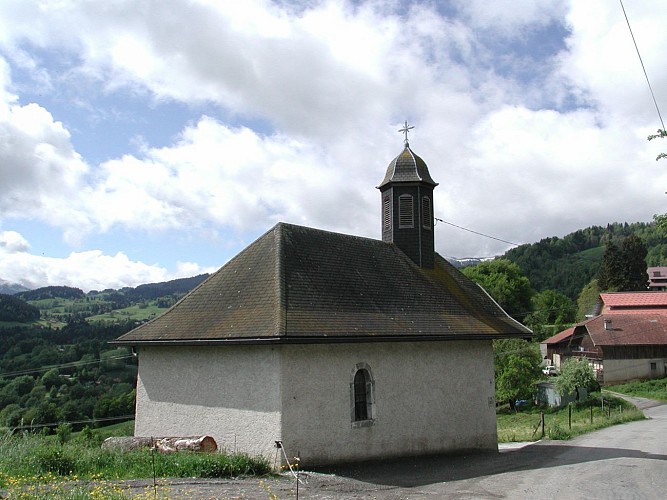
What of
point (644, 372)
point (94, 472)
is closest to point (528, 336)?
point (94, 472)

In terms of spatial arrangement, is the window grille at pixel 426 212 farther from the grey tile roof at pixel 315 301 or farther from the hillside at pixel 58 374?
the hillside at pixel 58 374

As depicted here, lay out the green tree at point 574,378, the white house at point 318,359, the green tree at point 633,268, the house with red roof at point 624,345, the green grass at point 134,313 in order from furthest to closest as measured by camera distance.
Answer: the green grass at point 134,313 < the green tree at point 633,268 < the house with red roof at point 624,345 < the green tree at point 574,378 < the white house at point 318,359

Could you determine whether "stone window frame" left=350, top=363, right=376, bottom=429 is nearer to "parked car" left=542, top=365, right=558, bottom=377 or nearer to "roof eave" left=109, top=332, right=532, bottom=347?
"roof eave" left=109, top=332, right=532, bottom=347

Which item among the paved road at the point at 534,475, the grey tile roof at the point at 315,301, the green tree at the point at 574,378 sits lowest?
the paved road at the point at 534,475

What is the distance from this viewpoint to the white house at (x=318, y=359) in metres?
13.4

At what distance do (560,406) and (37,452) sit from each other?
118 feet

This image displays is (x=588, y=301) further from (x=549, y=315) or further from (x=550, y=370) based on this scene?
(x=550, y=370)

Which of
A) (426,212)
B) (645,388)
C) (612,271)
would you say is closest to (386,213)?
(426,212)

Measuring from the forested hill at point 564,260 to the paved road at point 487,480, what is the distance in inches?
3784

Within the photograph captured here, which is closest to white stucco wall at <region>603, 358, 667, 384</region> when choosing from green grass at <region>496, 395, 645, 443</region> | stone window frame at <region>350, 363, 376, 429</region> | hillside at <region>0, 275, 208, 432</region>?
green grass at <region>496, 395, 645, 443</region>

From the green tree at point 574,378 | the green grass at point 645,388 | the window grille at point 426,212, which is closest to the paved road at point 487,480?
the window grille at point 426,212

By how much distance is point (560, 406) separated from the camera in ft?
127

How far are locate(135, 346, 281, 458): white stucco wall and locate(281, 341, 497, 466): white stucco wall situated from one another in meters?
0.52

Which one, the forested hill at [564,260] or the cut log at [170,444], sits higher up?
the forested hill at [564,260]
